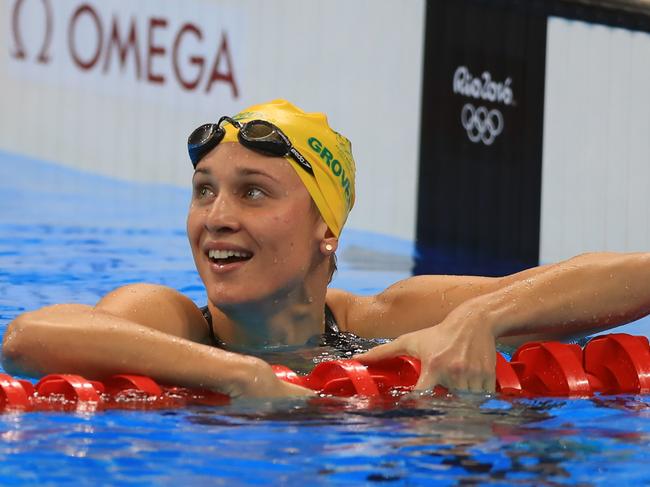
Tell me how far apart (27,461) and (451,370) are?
1.07 metres

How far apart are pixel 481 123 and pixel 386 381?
25.7 feet

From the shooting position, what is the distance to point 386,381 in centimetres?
279

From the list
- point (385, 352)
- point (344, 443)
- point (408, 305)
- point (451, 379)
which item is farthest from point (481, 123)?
point (344, 443)

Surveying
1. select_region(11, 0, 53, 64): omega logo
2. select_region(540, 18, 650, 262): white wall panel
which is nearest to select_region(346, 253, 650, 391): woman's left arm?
select_region(11, 0, 53, 64): omega logo

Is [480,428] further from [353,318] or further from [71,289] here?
[71,289]

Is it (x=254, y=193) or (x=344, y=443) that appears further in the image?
(x=254, y=193)

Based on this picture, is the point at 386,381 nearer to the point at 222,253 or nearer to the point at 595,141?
the point at 222,253

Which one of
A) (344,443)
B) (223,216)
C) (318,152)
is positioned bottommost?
(344,443)

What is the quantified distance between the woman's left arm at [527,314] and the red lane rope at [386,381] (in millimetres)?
53

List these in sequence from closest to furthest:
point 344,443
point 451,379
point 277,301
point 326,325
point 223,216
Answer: point 344,443 < point 451,379 < point 223,216 < point 277,301 < point 326,325

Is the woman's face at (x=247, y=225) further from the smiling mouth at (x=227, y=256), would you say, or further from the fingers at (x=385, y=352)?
the fingers at (x=385, y=352)

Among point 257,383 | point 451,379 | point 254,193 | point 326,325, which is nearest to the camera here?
point 257,383

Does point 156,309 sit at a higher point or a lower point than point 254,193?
lower

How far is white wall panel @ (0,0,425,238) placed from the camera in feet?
26.5
